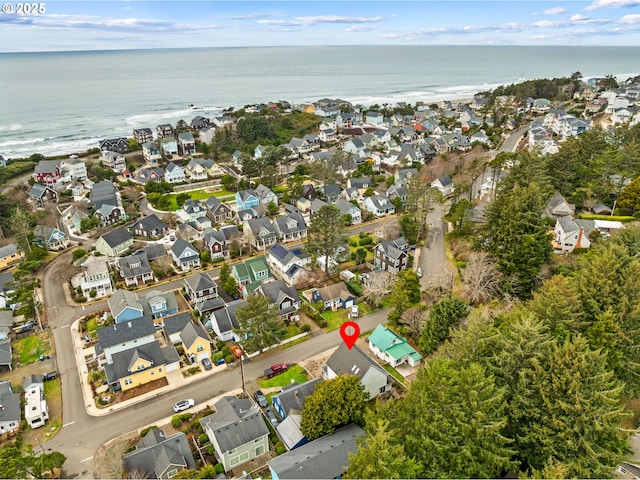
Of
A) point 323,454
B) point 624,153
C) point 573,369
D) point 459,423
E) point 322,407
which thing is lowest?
point 323,454

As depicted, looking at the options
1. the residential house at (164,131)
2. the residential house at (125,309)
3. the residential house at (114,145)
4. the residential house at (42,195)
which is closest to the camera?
the residential house at (125,309)

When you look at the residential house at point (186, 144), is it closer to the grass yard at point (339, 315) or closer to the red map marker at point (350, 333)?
the grass yard at point (339, 315)

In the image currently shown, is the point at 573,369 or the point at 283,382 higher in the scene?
the point at 573,369

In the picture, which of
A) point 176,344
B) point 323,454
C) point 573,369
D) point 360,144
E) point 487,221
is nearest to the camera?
point 573,369

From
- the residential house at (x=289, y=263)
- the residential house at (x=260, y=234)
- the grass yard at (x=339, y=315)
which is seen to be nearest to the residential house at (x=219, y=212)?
the residential house at (x=260, y=234)

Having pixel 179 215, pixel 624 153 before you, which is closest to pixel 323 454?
pixel 179 215

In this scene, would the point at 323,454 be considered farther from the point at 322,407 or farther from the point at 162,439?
the point at 162,439

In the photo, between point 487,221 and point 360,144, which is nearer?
point 487,221
